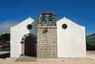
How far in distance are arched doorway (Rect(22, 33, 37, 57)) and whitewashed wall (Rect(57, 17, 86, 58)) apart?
288 centimetres

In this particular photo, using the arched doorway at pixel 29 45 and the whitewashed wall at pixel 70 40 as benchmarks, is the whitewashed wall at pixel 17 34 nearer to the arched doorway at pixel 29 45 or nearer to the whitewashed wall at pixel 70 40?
the arched doorway at pixel 29 45

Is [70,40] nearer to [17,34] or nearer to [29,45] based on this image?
[29,45]

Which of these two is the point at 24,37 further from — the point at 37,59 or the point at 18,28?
the point at 37,59

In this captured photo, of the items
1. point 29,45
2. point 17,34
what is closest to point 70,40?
point 29,45

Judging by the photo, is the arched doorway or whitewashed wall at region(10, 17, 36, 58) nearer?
whitewashed wall at region(10, 17, 36, 58)

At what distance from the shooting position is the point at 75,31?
78.1ft

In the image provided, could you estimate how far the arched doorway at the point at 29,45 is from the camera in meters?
23.8

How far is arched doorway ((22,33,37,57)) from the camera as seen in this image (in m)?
23.8

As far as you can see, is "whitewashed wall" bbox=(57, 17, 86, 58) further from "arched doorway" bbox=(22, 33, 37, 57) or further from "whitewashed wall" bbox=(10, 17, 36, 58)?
"whitewashed wall" bbox=(10, 17, 36, 58)

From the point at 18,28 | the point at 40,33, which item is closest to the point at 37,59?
the point at 40,33

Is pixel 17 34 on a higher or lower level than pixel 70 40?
higher

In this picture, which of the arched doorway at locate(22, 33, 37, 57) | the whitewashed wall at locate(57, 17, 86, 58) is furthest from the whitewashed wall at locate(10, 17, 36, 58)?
the whitewashed wall at locate(57, 17, 86, 58)

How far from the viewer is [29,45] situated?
2414 cm

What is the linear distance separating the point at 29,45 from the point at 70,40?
4786 millimetres
